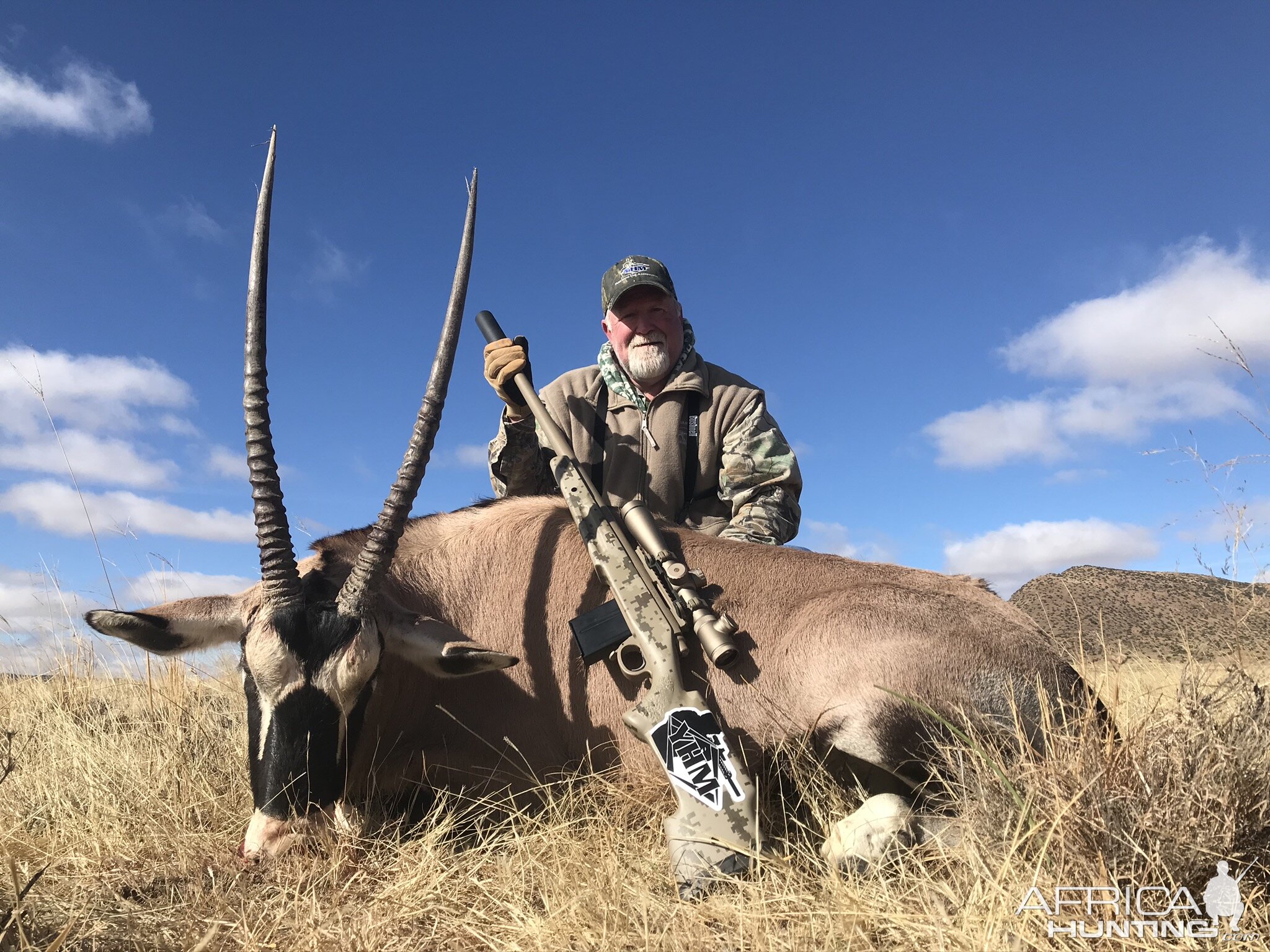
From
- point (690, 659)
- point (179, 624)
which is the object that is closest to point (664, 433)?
point (690, 659)

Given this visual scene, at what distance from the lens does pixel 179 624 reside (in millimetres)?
3350

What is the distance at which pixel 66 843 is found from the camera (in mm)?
3271

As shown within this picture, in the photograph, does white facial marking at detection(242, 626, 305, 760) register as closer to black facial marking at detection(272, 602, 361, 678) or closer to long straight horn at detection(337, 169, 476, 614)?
black facial marking at detection(272, 602, 361, 678)

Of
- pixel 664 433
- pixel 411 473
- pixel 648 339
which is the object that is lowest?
pixel 411 473

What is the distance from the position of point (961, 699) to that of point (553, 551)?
6.31 ft

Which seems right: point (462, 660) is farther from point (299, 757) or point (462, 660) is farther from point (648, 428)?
point (648, 428)

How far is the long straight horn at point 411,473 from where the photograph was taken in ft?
10.8

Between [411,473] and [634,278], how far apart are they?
11.0 feet

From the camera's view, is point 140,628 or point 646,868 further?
point 140,628

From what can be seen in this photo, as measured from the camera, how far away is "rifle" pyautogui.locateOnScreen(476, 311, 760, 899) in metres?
2.83

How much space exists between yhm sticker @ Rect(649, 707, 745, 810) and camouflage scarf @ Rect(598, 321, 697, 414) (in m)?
3.42

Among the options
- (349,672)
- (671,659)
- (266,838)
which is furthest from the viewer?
(671,659)

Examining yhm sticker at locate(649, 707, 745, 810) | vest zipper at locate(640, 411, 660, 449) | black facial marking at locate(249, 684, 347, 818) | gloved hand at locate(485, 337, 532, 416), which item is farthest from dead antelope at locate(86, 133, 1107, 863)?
vest zipper at locate(640, 411, 660, 449)

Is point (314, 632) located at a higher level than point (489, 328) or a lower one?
lower
